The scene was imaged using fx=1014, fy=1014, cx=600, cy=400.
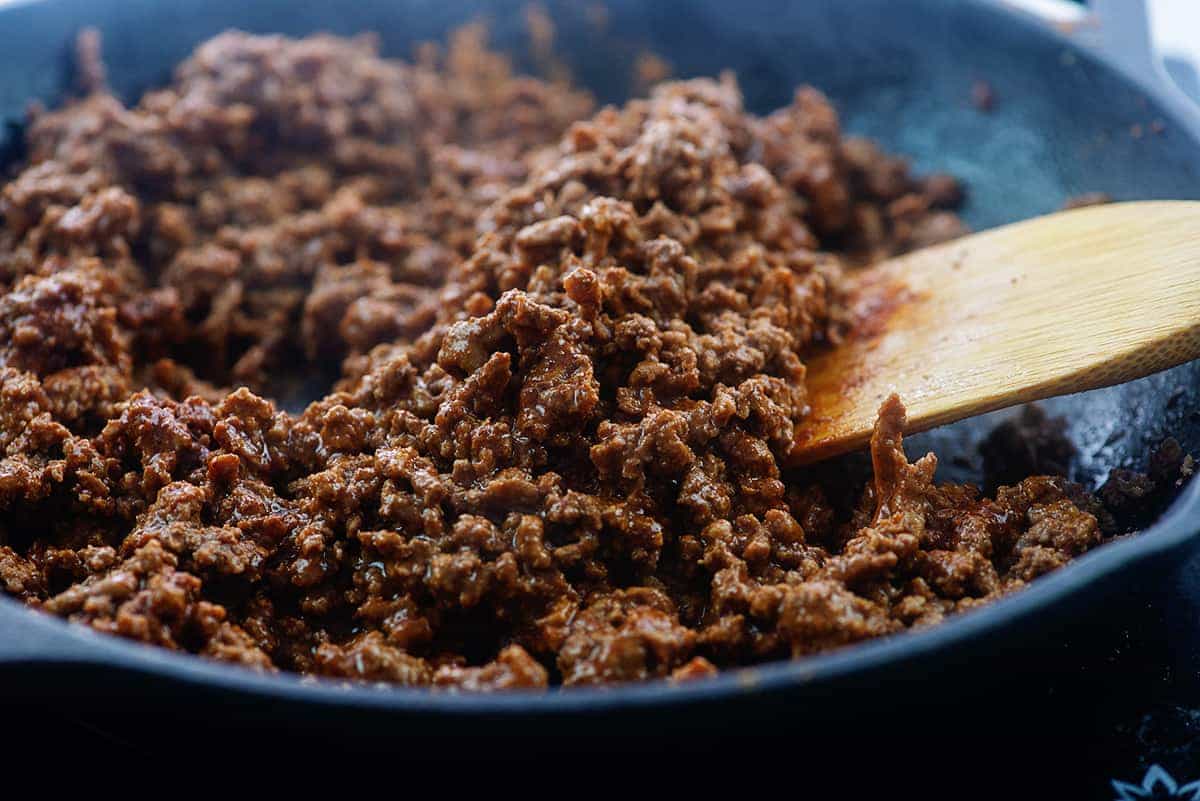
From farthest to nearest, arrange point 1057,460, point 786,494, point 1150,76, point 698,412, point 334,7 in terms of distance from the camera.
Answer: point 334,7, point 1150,76, point 1057,460, point 786,494, point 698,412

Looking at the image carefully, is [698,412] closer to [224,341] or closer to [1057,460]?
[1057,460]

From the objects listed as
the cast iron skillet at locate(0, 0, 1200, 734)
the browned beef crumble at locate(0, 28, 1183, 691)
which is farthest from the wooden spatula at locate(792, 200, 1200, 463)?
the cast iron skillet at locate(0, 0, 1200, 734)

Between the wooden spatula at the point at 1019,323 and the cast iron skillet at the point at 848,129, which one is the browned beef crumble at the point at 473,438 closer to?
the wooden spatula at the point at 1019,323

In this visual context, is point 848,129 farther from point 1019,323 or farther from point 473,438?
point 473,438

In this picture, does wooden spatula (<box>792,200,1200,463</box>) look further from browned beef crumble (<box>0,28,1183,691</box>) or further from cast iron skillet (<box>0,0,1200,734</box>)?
cast iron skillet (<box>0,0,1200,734</box>)

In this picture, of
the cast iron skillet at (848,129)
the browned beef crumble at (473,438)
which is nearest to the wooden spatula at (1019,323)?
the browned beef crumble at (473,438)

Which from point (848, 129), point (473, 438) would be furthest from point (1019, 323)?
point (848, 129)

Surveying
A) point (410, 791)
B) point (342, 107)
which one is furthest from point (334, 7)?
point (410, 791)

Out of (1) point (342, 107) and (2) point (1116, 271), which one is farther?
(1) point (342, 107)
